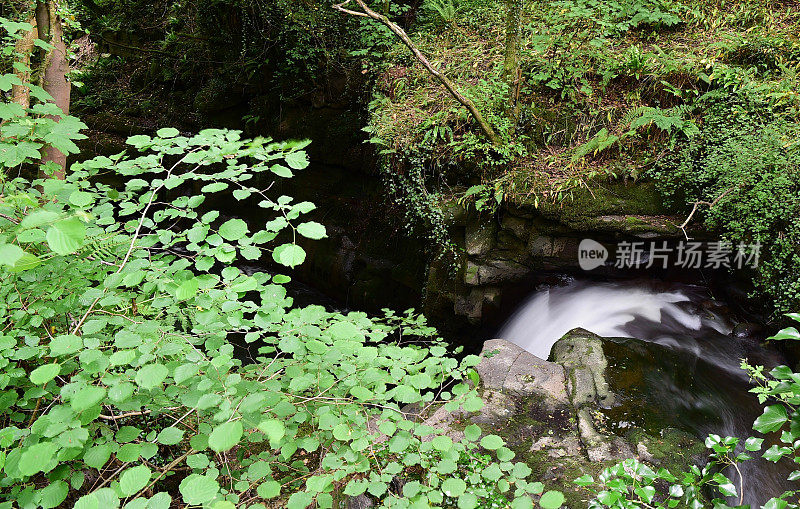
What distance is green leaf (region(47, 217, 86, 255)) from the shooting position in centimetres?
133

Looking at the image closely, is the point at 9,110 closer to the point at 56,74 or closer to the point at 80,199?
the point at 80,199

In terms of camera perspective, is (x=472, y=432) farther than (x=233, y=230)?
Yes

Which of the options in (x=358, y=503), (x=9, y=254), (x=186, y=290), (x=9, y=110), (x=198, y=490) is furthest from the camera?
(x=358, y=503)

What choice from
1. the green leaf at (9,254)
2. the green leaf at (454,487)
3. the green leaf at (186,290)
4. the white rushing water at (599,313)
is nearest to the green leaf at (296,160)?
the green leaf at (186,290)

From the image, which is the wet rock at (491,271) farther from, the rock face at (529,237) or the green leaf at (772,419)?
the green leaf at (772,419)

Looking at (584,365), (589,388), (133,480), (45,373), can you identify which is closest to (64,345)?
(45,373)

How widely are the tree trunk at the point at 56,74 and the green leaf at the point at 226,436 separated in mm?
3027

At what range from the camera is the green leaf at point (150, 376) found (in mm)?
1598

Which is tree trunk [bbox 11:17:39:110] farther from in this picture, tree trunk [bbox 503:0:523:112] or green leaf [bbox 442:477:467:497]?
tree trunk [bbox 503:0:523:112]

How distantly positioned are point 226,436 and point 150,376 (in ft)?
1.28

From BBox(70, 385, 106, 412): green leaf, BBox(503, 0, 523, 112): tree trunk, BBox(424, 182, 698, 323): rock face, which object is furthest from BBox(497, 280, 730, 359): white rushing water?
BBox(70, 385, 106, 412): green leaf

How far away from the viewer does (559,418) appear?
3766 millimetres

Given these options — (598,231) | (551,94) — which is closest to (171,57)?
(551,94)

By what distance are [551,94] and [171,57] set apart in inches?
351
